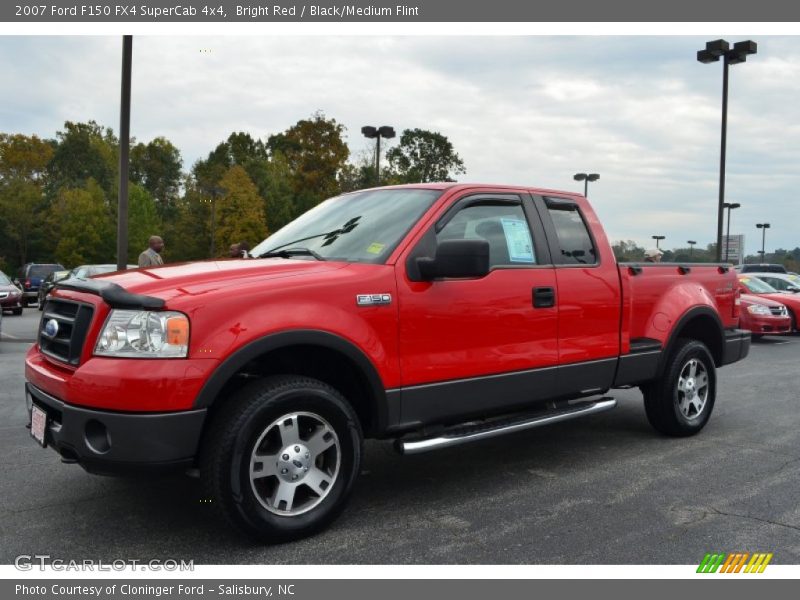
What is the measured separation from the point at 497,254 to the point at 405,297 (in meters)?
0.91

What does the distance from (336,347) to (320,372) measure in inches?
16.8

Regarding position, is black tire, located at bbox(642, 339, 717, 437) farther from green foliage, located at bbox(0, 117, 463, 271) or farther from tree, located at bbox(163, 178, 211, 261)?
tree, located at bbox(163, 178, 211, 261)

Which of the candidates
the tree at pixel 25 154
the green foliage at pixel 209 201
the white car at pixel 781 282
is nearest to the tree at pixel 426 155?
the green foliage at pixel 209 201

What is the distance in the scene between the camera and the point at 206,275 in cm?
385

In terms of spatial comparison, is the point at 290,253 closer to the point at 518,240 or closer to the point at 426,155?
the point at 518,240

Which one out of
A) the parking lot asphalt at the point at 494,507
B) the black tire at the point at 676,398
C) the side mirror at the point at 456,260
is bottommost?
the parking lot asphalt at the point at 494,507

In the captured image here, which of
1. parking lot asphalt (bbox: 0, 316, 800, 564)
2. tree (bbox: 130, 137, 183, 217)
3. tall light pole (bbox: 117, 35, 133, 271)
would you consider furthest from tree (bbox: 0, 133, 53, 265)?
parking lot asphalt (bbox: 0, 316, 800, 564)

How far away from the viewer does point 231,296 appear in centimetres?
360

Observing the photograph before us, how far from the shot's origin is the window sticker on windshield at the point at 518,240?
4875mm

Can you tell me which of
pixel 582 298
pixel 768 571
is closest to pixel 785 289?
pixel 582 298

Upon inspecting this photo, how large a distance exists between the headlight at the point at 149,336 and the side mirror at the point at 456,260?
4.60 ft

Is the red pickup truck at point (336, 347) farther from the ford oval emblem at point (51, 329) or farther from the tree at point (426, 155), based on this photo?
the tree at point (426, 155)

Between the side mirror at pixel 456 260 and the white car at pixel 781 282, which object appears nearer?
the side mirror at pixel 456 260

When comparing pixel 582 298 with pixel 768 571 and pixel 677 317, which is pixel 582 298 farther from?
pixel 768 571
